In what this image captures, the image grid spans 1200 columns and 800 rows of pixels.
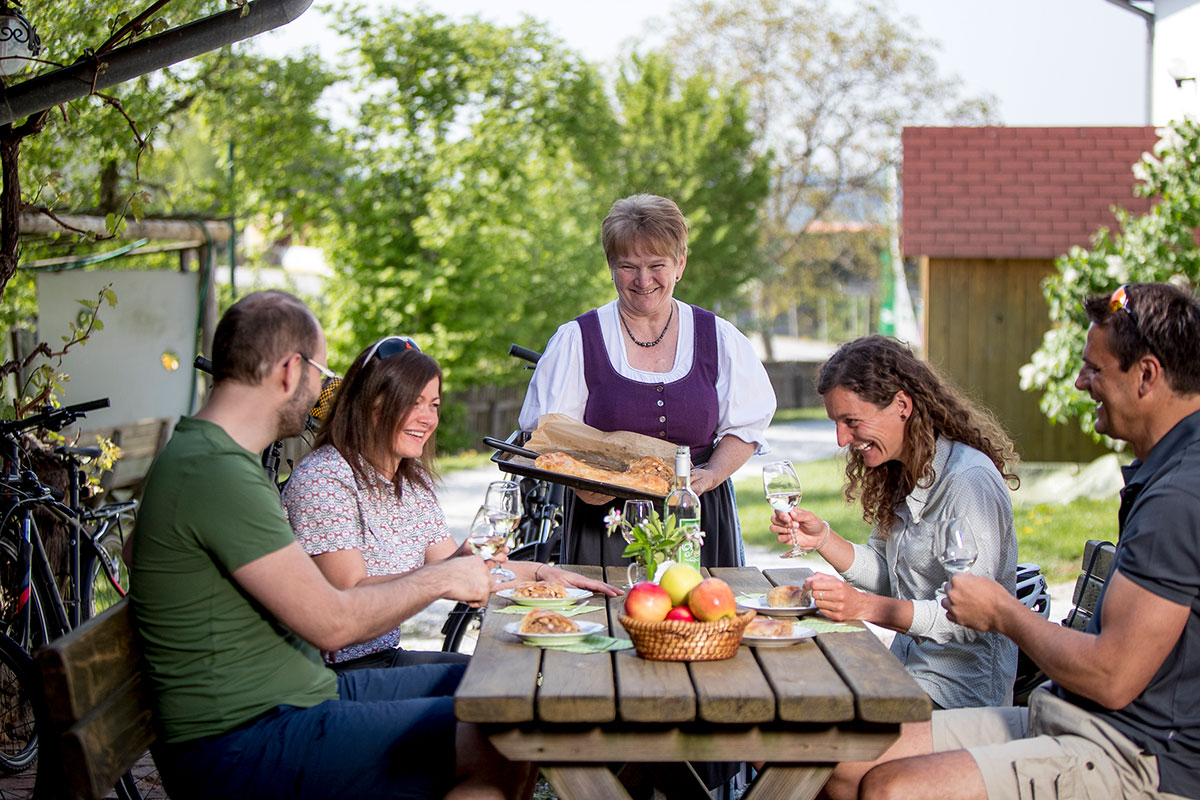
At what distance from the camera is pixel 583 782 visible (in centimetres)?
231

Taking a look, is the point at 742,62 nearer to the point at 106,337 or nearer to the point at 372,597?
the point at 106,337

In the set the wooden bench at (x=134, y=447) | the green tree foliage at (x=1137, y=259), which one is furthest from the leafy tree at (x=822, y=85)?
the wooden bench at (x=134, y=447)

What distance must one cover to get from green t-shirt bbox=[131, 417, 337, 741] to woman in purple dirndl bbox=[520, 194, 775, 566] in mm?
1667

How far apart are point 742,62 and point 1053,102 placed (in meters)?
9.77

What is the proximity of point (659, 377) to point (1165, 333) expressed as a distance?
75.8 inches

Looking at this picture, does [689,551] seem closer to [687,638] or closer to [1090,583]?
[687,638]

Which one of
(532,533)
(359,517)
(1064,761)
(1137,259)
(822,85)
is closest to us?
(1064,761)

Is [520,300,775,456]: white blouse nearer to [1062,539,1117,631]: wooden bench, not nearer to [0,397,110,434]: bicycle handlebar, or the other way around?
[1062,539,1117,631]: wooden bench

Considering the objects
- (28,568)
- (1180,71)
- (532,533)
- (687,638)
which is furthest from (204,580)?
(1180,71)

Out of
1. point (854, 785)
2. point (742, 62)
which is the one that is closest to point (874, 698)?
point (854, 785)

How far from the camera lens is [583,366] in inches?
163

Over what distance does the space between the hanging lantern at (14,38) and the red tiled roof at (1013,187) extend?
12.2 metres

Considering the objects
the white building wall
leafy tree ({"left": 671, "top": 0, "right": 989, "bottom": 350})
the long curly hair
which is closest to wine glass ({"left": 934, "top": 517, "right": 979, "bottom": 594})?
the long curly hair

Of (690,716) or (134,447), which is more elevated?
(690,716)
